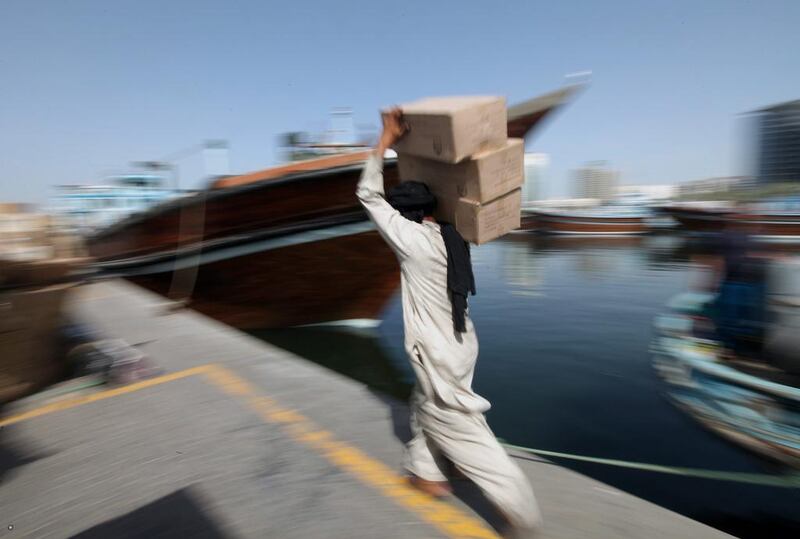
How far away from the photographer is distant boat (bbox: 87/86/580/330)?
6367 mm

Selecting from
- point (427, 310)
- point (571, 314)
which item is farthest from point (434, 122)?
point (571, 314)

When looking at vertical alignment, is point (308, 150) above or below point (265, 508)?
above

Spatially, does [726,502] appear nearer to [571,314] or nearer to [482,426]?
[482,426]

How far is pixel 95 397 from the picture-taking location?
→ 3213mm

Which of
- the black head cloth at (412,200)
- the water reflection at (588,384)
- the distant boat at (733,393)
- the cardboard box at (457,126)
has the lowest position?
the water reflection at (588,384)

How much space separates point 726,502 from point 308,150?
23.8 feet

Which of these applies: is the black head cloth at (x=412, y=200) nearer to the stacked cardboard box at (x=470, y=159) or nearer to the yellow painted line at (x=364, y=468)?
the stacked cardboard box at (x=470, y=159)

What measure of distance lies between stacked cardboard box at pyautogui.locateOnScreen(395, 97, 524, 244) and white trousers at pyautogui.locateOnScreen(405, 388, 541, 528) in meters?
0.73

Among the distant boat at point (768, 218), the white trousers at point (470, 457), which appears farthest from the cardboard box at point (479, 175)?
the distant boat at point (768, 218)

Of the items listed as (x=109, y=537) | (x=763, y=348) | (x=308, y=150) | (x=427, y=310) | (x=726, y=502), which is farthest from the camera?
(x=308, y=150)

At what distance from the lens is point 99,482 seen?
7.30ft

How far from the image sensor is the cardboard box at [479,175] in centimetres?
185

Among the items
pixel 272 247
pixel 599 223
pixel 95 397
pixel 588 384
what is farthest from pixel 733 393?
pixel 599 223

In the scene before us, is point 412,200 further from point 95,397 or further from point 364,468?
point 95,397
